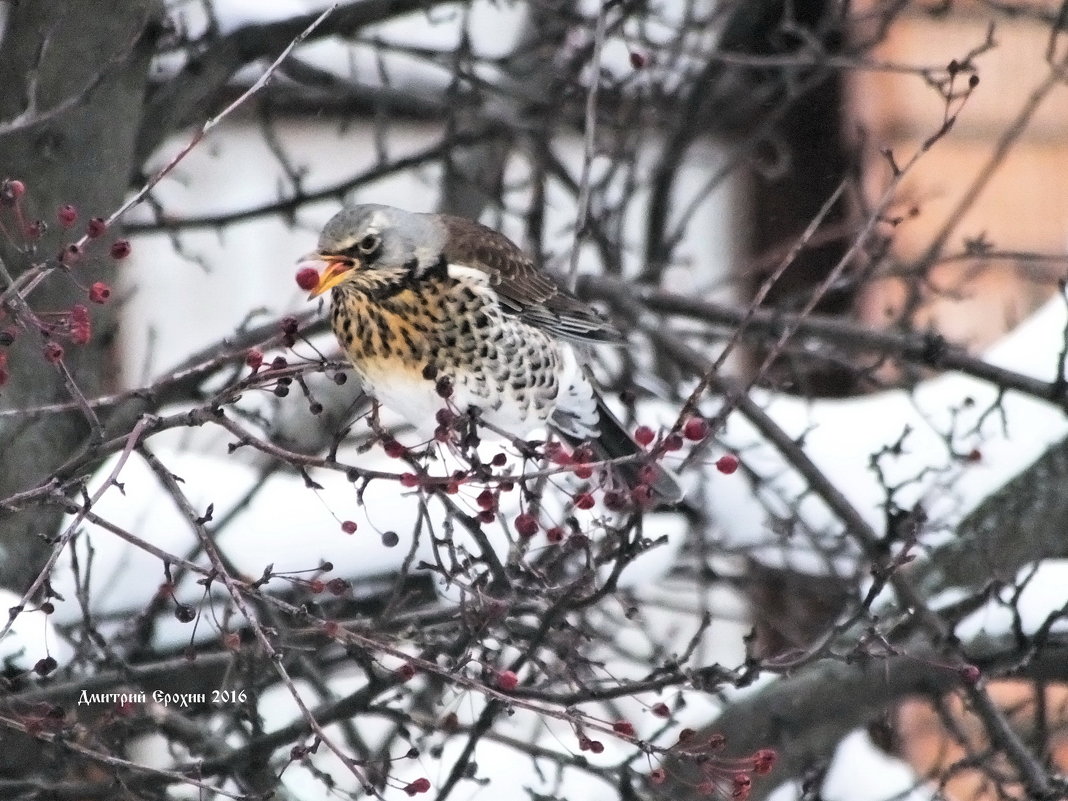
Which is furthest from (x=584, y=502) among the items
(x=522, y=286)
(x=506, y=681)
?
(x=522, y=286)

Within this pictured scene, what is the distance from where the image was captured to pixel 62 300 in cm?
264

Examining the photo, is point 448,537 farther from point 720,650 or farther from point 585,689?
point 720,650

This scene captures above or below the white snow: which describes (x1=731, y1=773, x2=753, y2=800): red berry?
below

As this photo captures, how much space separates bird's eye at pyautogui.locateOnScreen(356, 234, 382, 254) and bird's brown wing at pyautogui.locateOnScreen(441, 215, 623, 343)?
9.5 inches

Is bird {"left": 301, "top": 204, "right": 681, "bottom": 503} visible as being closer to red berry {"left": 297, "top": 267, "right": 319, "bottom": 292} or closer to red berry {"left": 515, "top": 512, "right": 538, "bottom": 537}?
red berry {"left": 297, "top": 267, "right": 319, "bottom": 292}

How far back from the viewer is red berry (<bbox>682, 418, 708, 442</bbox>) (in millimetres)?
1751

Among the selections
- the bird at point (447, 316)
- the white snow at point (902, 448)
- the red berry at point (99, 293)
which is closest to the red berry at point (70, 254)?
the red berry at point (99, 293)

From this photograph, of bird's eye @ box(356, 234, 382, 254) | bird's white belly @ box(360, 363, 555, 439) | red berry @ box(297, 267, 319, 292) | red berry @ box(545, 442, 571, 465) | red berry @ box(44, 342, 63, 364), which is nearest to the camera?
red berry @ box(44, 342, 63, 364)

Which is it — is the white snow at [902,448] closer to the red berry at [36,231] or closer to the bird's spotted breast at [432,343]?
the bird's spotted breast at [432,343]

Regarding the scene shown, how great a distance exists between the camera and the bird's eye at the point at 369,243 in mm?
2383

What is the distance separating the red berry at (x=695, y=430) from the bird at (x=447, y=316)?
0.60 meters

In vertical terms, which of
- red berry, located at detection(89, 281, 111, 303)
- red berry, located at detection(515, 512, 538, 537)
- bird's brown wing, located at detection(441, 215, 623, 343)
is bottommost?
red berry, located at detection(515, 512, 538, 537)

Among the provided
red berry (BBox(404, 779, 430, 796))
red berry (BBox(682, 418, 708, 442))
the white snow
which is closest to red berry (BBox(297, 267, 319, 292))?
red berry (BBox(682, 418, 708, 442))

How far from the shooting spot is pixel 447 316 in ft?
8.45
